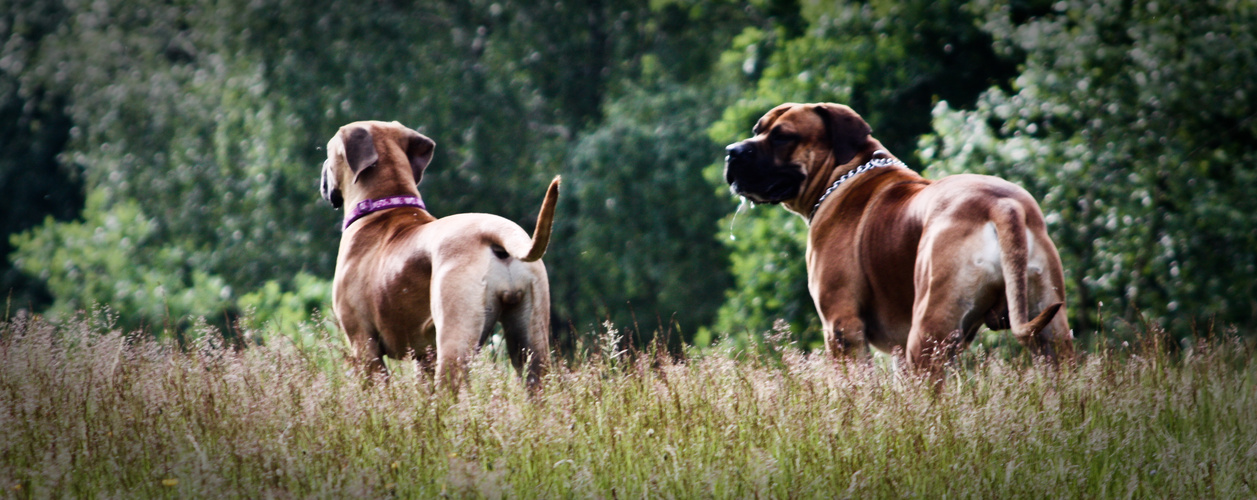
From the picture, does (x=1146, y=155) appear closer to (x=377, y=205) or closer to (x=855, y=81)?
(x=855, y=81)

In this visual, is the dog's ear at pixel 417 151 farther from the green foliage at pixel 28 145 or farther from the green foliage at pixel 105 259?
the green foliage at pixel 28 145

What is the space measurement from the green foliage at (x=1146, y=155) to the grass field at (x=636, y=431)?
487cm

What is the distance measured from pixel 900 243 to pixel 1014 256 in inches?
Answer: 25.0

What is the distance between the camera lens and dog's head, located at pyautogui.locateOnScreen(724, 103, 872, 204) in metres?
5.55

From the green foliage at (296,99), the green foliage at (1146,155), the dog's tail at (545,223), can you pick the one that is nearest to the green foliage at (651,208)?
the green foliage at (296,99)

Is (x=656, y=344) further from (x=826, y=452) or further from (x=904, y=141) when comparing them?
(x=904, y=141)

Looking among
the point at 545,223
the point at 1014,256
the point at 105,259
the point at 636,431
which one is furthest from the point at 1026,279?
the point at 105,259

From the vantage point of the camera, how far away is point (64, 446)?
379 centimetres

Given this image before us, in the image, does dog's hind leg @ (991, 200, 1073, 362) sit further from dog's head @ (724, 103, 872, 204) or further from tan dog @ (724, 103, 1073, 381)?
dog's head @ (724, 103, 872, 204)

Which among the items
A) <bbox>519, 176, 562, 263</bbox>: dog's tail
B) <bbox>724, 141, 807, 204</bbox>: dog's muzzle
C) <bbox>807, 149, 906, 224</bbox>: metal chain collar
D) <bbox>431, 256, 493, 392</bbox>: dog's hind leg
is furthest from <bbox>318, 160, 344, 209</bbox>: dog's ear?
<bbox>807, 149, 906, 224</bbox>: metal chain collar

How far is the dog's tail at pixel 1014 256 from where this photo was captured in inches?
160

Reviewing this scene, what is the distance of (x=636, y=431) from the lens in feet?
13.0

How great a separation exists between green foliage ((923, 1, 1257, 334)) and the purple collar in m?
5.84

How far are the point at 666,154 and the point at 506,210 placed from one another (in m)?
3.43
